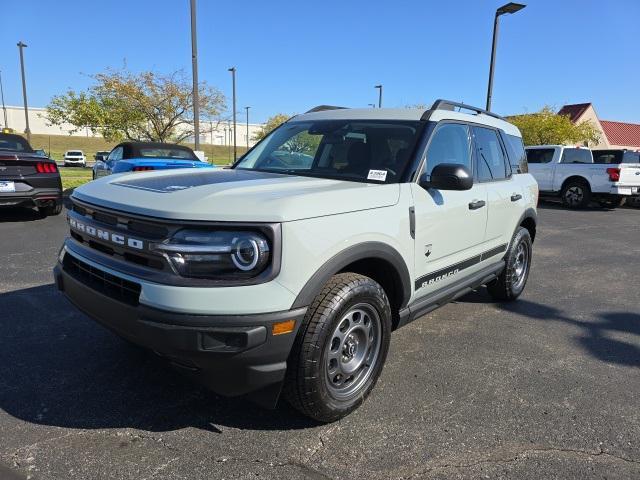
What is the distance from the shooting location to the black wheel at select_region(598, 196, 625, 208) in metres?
14.7

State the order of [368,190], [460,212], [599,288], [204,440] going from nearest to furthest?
→ 1. [204,440]
2. [368,190]
3. [460,212]
4. [599,288]

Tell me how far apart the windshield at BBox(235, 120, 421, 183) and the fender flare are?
577 mm

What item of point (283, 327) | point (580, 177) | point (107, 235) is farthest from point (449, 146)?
point (580, 177)

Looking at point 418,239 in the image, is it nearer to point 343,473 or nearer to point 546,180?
point 343,473

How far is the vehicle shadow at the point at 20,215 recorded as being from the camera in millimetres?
9070

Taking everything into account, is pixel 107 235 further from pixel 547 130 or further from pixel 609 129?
pixel 609 129

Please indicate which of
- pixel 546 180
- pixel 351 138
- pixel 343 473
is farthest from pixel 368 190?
pixel 546 180

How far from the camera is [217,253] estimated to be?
87.3 inches

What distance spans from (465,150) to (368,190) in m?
1.53

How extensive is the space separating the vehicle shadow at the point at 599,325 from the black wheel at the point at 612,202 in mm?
11484

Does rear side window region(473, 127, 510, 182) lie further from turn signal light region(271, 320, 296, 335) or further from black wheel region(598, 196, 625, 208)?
black wheel region(598, 196, 625, 208)

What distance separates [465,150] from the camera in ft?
13.0

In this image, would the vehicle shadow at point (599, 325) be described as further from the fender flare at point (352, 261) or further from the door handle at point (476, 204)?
the fender flare at point (352, 261)

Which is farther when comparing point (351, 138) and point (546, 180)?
point (546, 180)
